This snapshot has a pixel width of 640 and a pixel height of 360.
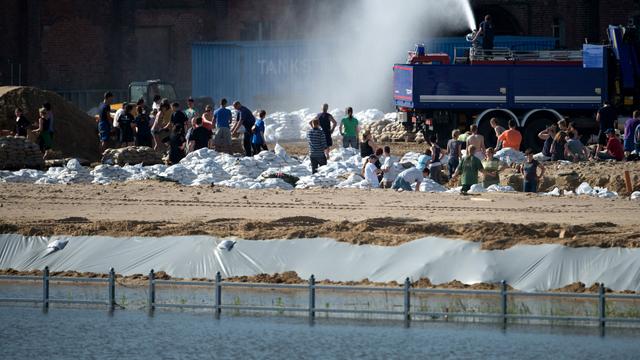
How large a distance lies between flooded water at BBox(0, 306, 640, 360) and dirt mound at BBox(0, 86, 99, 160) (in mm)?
15360

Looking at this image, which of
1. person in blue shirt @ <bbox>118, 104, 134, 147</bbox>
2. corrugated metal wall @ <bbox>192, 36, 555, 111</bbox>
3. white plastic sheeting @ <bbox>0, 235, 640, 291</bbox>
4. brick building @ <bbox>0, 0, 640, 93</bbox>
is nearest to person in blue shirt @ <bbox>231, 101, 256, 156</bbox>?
person in blue shirt @ <bbox>118, 104, 134, 147</bbox>

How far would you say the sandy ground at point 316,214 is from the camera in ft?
73.4

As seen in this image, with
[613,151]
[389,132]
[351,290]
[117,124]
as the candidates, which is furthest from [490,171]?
[389,132]

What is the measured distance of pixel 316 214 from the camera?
25422mm

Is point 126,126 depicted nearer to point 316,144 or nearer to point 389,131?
point 316,144

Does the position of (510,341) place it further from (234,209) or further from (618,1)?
(618,1)

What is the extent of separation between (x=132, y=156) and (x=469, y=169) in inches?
345

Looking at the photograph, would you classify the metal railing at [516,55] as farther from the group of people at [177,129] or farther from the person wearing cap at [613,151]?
the group of people at [177,129]

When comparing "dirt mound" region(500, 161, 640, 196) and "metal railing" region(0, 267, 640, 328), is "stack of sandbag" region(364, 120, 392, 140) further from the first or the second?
"metal railing" region(0, 267, 640, 328)

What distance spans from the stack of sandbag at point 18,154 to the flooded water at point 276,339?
1182 centimetres

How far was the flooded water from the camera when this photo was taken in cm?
1784

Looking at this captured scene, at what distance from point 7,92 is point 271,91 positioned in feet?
63.6

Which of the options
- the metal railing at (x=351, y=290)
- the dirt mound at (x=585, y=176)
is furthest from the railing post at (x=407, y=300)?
the dirt mound at (x=585, y=176)

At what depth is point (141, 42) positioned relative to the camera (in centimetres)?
5856
